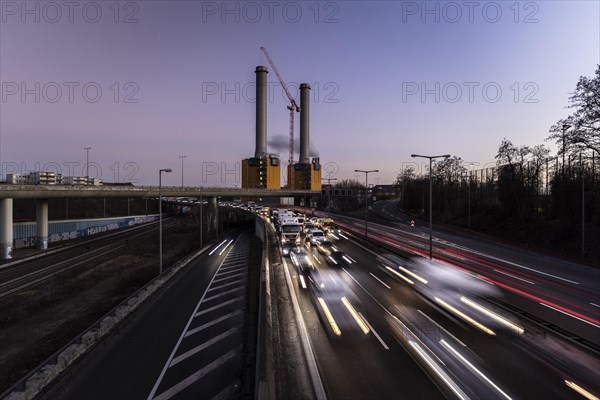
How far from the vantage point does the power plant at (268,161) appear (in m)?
138

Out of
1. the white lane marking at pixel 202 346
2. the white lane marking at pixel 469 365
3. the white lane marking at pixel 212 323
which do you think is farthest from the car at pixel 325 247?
the white lane marking at pixel 469 365

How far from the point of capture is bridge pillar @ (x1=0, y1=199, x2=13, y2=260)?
1696 inches

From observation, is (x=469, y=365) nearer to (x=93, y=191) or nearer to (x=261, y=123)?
(x=93, y=191)

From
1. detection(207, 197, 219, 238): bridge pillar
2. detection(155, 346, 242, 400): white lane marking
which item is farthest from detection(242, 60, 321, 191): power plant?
detection(155, 346, 242, 400): white lane marking

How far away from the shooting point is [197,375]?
11.6m

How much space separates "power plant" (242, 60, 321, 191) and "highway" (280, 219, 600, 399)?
4885 inches

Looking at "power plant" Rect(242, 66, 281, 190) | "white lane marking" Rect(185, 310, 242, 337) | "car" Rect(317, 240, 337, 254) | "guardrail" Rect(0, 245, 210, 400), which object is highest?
"power plant" Rect(242, 66, 281, 190)

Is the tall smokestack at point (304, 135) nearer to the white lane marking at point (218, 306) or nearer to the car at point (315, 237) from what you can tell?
the car at point (315, 237)

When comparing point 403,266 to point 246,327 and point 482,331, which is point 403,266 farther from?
point 246,327

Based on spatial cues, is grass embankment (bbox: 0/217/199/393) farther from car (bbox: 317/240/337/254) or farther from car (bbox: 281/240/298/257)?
car (bbox: 317/240/337/254)

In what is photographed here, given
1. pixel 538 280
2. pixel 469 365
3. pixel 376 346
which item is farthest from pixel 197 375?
pixel 538 280

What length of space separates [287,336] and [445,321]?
750 cm

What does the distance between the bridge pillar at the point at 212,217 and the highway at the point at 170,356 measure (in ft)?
160

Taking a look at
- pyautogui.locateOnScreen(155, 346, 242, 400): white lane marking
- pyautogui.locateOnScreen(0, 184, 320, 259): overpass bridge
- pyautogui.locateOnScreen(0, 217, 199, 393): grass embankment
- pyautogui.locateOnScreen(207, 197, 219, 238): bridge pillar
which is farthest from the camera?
pyautogui.locateOnScreen(207, 197, 219, 238): bridge pillar
